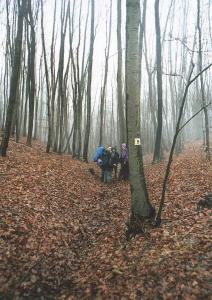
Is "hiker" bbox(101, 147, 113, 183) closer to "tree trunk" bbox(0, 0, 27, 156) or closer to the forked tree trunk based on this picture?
"tree trunk" bbox(0, 0, 27, 156)

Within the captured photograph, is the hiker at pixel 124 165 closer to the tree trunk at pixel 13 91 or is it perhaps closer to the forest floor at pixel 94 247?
the forest floor at pixel 94 247

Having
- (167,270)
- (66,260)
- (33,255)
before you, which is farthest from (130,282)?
(33,255)

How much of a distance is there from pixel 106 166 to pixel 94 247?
6.56 m

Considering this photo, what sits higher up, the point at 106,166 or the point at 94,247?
the point at 106,166

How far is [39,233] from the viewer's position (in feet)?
21.1

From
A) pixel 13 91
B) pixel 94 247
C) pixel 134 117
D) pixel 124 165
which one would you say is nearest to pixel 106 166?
pixel 124 165

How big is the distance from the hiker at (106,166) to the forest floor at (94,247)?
11.0ft

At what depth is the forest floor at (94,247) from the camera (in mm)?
4668

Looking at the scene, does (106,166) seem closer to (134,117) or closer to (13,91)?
(13,91)

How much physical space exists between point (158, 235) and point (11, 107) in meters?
7.57

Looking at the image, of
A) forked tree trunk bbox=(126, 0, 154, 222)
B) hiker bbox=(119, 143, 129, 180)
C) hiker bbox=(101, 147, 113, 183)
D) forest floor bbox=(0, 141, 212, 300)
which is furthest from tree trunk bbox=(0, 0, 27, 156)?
forked tree trunk bbox=(126, 0, 154, 222)

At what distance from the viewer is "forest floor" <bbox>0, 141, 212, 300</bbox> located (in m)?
4.67

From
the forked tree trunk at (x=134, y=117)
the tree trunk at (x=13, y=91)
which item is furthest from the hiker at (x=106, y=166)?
the forked tree trunk at (x=134, y=117)

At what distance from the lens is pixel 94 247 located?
6422mm
